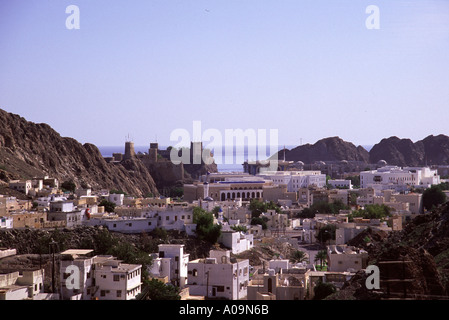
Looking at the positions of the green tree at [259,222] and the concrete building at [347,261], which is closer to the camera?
the concrete building at [347,261]

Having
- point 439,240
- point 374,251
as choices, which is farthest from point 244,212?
point 439,240

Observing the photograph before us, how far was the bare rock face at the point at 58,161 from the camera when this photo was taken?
37.2m

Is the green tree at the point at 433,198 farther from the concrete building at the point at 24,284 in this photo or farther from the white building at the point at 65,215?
the concrete building at the point at 24,284

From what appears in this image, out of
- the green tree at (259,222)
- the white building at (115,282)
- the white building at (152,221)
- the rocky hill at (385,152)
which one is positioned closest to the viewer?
the white building at (115,282)

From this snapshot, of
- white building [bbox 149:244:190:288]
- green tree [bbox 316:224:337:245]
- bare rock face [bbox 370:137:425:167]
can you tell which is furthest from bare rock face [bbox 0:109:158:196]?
bare rock face [bbox 370:137:425:167]

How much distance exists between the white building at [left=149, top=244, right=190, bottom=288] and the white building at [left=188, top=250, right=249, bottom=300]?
596 mm

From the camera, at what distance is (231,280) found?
52.9 ft

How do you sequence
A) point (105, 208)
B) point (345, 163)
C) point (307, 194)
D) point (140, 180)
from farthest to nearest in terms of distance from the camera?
point (345, 163)
point (140, 180)
point (307, 194)
point (105, 208)

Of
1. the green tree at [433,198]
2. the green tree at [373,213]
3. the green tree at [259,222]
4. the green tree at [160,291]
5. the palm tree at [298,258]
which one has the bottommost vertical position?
the palm tree at [298,258]

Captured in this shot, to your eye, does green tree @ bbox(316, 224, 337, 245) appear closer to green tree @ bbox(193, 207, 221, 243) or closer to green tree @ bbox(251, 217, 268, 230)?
green tree @ bbox(251, 217, 268, 230)

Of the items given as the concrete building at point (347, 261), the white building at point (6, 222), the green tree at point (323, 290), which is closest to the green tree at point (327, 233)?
the concrete building at point (347, 261)

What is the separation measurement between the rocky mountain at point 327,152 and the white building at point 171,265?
7232cm
